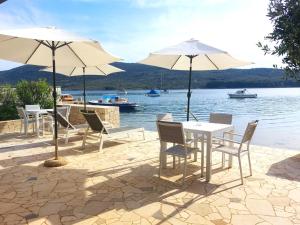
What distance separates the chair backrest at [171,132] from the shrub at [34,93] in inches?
322

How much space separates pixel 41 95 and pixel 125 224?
9.63 m

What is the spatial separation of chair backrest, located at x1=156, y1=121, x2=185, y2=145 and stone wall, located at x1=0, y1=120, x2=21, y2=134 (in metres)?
6.96

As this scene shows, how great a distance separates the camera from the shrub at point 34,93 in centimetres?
1168

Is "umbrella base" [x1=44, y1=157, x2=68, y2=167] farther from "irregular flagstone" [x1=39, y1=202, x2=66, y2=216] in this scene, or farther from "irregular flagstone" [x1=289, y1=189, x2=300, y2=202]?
"irregular flagstone" [x1=289, y1=189, x2=300, y2=202]

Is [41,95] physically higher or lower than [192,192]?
higher

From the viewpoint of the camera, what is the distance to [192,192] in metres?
4.43

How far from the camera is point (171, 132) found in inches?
189

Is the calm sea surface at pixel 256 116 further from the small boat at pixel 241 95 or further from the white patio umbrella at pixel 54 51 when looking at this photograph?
the white patio umbrella at pixel 54 51

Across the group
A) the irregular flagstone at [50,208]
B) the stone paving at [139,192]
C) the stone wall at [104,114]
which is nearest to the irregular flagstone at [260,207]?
the stone paving at [139,192]

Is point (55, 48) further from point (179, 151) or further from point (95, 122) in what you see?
point (179, 151)

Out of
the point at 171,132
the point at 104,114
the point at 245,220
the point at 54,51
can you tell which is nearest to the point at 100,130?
the point at 54,51

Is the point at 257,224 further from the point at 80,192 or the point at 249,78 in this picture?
the point at 249,78

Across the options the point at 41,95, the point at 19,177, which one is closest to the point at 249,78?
the point at 41,95

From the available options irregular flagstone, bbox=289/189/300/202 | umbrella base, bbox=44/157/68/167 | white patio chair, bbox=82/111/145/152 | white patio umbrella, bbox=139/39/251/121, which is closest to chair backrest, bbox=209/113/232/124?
white patio umbrella, bbox=139/39/251/121
